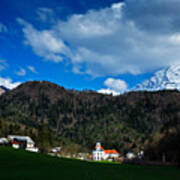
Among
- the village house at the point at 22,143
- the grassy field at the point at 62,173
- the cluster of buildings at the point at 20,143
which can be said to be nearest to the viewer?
the grassy field at the point at 62,173

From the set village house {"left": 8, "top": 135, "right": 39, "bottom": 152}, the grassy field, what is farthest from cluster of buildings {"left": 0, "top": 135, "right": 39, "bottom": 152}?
the grassy field

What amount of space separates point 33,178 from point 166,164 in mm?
60998

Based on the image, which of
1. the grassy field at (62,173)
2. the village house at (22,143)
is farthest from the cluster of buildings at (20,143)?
the grassy field at (62,173)

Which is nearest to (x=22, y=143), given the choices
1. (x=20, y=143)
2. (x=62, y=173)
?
(x=20, y=143)

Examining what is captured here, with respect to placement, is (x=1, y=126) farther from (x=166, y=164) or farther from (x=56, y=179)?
(x=56, y=179)

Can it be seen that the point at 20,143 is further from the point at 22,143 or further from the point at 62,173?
the point at 62,173

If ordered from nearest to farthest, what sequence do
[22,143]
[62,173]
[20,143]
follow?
[62,173] → [20,143] → [22,143]

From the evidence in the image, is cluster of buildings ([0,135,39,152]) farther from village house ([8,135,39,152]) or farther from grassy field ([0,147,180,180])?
grassy field ([0,147,180,180])

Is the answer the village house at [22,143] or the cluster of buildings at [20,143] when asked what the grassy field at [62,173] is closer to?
the cluster of buildings at [20,143]

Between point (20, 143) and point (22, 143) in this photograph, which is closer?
point (20, 143)

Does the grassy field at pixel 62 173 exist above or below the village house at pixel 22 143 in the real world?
below

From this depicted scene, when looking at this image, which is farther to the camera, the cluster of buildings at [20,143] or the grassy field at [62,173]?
the cluster of buildings at [20,143]

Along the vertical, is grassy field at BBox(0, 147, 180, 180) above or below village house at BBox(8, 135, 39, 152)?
below

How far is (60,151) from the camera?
17375 centimetres
